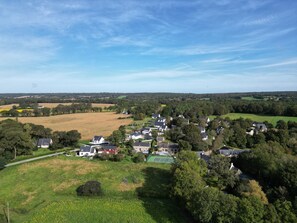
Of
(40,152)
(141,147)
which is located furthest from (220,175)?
(40,152)

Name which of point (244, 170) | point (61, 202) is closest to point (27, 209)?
point (61, 202)

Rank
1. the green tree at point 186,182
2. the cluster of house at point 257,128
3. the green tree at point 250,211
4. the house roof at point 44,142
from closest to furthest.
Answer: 1. the green tree at point 250,211
2. the green tree at point 186,182
3. the house roof at point 44,142
4. the cluster of house at point 257,128

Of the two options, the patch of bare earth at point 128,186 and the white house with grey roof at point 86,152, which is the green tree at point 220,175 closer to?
the patch of bare earth at point 128,186

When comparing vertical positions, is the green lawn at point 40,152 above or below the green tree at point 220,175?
below

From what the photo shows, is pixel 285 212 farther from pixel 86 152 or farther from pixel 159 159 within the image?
pixel 86 152

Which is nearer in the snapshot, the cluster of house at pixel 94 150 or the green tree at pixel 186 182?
the green tree at pixel 186 182

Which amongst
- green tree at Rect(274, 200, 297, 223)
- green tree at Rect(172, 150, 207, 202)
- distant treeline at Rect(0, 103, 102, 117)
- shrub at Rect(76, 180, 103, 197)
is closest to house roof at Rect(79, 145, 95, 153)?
shrub at Rect(76, 180, 103, 197)

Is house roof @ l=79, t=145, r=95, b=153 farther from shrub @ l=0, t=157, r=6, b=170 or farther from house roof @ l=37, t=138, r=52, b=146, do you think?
shrub @ l=0, t=157, r=6, b=170

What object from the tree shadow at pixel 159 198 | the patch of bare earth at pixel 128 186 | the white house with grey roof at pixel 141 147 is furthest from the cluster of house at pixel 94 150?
the patch of bare earth at pixel 128 186
